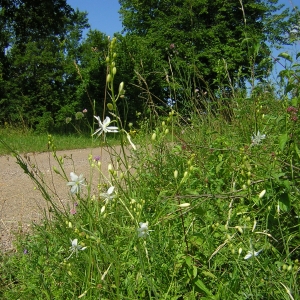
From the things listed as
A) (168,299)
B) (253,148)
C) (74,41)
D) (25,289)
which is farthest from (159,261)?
(74,41)

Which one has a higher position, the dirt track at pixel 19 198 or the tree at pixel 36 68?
the tree at pixel 36 68

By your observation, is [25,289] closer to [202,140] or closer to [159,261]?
[159,261]

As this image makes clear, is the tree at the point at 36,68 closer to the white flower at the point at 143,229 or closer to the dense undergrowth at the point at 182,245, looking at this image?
the dense undergrowth at the point at 182,245

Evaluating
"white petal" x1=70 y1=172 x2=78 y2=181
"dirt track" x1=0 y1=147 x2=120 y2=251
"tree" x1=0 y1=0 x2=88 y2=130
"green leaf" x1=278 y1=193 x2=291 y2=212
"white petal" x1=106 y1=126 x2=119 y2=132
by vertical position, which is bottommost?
"dirt track" x1=0 y1=147 x2=120 y2=251

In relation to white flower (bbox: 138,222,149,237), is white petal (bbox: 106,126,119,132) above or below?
above

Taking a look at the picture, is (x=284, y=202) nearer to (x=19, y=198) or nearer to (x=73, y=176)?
(x=73, y=176)

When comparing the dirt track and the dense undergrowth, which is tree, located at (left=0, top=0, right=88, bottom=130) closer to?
the dirt track

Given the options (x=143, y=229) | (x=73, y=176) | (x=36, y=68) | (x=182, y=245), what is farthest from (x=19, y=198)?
(x=36, y=68)

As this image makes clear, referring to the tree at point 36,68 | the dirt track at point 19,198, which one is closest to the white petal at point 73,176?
the dirt track at point 19,198

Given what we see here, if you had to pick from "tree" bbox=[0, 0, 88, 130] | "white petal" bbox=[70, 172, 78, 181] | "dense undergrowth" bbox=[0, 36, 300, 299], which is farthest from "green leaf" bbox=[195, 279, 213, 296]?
"tree" bbox=[0, 0, 88, 130]

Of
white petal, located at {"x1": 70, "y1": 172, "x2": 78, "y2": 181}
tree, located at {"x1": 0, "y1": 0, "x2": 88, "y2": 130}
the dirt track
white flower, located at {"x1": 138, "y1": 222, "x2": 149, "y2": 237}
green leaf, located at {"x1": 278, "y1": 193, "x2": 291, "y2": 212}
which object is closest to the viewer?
white flower, located at {"x1": 138, "y1": 222, "x2": 149, "y2": 237}

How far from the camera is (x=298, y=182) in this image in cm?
177

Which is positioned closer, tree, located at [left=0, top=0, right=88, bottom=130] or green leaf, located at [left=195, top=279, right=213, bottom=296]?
green leaf, located at [left=195, top=279, right=213, bottom=296]

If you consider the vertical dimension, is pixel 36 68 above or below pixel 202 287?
above
